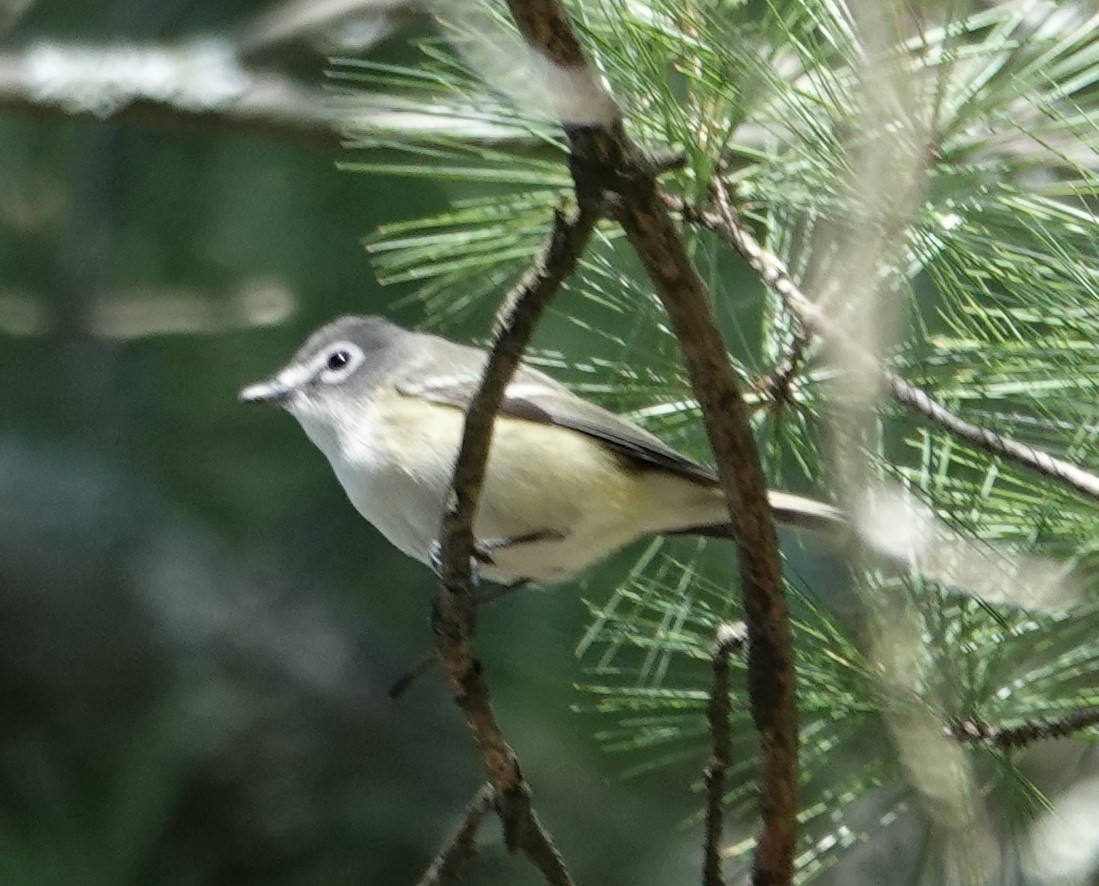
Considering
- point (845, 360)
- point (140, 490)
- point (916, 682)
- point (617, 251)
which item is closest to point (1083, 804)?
point (916, 682)

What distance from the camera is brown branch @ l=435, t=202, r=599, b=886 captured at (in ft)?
2.63

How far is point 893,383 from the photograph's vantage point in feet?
3.17

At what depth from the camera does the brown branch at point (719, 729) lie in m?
1.01

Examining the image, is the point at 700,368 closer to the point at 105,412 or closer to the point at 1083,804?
the point at 1083,804

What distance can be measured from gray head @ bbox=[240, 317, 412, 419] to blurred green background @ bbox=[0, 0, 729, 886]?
1.83 feet

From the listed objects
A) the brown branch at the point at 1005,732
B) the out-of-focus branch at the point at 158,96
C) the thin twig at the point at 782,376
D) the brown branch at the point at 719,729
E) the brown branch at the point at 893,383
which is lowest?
the out-of-focus branch at the point at 158,96

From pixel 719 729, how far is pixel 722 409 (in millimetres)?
294

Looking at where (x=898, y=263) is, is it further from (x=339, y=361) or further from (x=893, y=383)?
(x=339, y=361)

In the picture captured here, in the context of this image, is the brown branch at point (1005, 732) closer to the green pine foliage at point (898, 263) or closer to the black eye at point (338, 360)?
the green pine foliage at point (898, 263)

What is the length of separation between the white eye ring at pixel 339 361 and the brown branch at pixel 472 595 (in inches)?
20.2

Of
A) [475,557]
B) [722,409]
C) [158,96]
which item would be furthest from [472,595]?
[158,96]

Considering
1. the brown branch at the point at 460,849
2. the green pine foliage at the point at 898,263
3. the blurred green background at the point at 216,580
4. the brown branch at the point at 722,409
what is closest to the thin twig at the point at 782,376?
the green pine foliage at the point at 898,263

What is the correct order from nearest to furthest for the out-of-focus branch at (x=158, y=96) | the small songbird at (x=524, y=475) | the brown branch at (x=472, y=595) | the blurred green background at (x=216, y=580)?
1. the brown branch at (x=472, y=595)
2. the small songbird at (x=524, y=475)
3. the out-of-focus branch at (x=158, y=96)
4. the blurred green background at (x=216, y=580)

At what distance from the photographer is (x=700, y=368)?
0.79m
